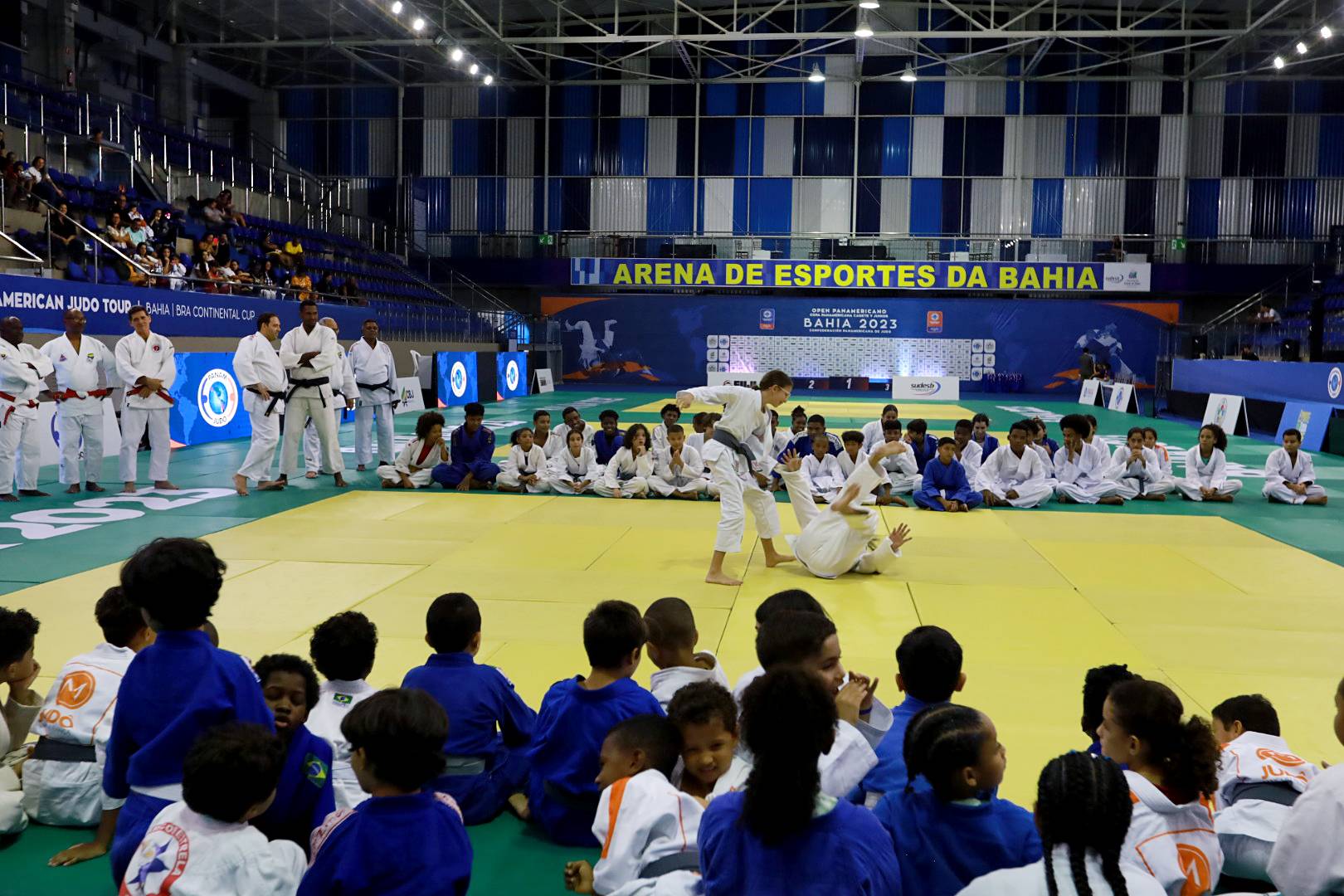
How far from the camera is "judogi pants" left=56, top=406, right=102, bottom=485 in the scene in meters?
11.1

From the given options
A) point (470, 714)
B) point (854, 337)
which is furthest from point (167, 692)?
point (854, 337)

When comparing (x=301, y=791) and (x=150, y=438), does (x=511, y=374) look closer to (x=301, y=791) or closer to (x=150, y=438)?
(x=150, y=438)

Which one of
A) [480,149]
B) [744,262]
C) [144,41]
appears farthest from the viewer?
[480,149]

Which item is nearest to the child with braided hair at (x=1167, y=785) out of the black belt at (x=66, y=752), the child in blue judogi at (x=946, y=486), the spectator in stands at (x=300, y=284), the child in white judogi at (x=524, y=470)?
the black belt at (x=66, y=752)

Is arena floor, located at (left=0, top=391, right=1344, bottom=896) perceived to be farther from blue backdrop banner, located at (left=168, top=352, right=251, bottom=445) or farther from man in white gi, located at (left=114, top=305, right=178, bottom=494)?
blue backdrop banner, located at (left=168, top=352, right=251, bottom=445)

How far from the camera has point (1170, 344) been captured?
32594 mm

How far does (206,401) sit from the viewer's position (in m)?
16.1

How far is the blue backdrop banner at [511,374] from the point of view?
28.7 m

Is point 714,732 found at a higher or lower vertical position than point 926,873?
higher

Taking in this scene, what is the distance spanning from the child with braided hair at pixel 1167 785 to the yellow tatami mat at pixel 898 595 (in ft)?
3.77

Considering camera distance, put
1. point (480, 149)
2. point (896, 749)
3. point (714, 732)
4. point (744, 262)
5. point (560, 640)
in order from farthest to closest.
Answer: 1. point (480, 149)
2. point (744, 262)
3. point (560, 640)
4. point (896, 749)
5. point (714, 732)

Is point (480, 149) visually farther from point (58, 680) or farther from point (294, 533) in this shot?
point (58, 680)

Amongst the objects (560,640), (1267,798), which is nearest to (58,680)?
(560,640)

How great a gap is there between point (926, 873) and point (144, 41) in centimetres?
3467
